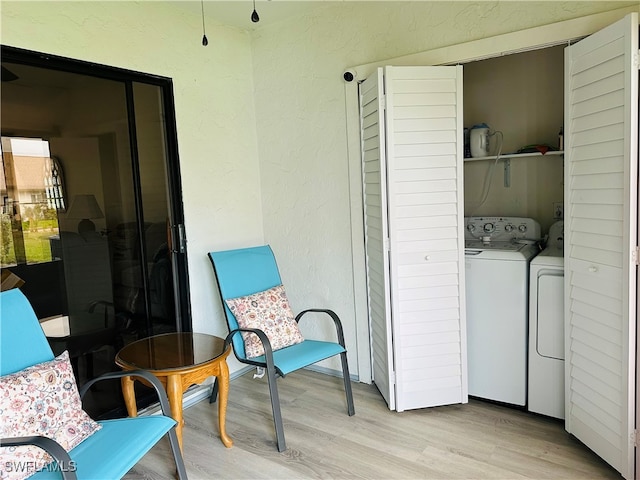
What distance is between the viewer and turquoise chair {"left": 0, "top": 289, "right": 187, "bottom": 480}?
1598 millimetres

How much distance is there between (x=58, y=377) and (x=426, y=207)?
6.37 ft

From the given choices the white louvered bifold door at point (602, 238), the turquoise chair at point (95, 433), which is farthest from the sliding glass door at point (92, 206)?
the white louvered bifold door at point (602, 238)

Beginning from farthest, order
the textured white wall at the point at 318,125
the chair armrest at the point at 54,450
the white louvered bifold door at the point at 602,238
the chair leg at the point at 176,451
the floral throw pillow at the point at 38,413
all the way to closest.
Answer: the textured white wall at the point at 318,125 → the chair leg at the point at 176,451 → the white louvered bifold door at the point at 602,238 → the floral throw pillow at the point at 38,413 → the chair armrest at the point at 54,450

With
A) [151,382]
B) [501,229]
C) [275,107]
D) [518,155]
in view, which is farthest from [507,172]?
[151,382]

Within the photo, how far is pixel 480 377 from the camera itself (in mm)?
2762

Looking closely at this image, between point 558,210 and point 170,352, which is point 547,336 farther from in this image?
point 170,352

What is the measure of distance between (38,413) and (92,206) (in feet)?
3.83

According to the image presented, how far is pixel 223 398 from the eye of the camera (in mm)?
2422

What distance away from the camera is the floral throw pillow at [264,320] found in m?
2.64

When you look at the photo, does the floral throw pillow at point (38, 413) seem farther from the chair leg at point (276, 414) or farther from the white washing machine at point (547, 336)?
the white washing machine at point (547, 336)

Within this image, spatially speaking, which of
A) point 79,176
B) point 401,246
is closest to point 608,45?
point 401,246

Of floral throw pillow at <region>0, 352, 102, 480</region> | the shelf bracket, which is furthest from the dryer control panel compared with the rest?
floral throw pillow at <region>0, 352, 102, 480</region>

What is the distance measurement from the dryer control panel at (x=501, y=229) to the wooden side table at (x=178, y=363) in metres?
1.90

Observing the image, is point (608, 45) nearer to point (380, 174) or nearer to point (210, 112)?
point (380, 174)
